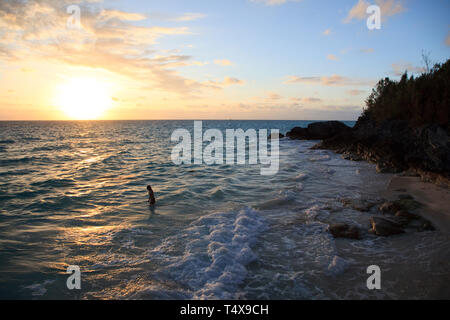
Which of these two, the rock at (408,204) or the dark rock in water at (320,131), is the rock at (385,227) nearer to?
the rock at (408,204)

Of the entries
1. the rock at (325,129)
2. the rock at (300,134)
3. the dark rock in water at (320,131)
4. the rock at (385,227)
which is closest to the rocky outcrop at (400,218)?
the rock at (385,227)

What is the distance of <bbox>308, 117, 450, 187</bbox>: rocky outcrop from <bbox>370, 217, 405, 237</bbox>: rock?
19.2 feet

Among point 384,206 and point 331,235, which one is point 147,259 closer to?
point 331,235

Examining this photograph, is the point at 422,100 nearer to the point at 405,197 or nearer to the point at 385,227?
the point at 405,197

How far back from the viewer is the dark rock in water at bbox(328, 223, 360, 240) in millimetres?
8102

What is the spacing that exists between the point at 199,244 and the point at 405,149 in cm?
1635

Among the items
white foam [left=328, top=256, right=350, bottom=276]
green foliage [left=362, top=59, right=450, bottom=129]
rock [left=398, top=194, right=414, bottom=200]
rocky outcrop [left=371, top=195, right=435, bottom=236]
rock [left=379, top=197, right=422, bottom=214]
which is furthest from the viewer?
green foliage [left=362, top=59, right=450, bottom=129]

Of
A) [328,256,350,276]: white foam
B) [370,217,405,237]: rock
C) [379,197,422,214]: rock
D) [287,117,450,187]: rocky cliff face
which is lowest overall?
[328,256,350,276]: white foam

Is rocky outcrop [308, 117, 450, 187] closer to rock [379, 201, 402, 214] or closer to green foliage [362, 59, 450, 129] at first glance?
green foliage [362, 59, 450, 129]

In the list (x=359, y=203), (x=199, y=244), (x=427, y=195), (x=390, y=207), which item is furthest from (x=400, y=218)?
(x=199, y=244)

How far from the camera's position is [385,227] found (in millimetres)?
8273

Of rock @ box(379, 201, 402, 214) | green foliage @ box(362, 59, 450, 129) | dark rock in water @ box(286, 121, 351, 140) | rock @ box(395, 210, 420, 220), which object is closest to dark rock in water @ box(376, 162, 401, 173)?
green foliage @ box(362, 59, 450, 129)
